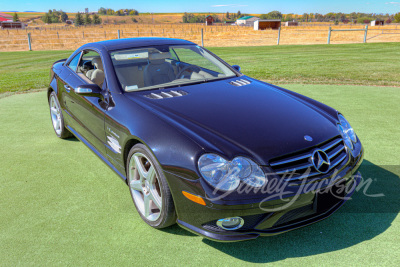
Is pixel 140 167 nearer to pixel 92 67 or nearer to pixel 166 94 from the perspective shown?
pixel 166 94

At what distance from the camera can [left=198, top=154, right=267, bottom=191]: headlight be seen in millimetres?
2286

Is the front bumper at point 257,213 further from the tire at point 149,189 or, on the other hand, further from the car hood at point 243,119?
the car hood at point 243,119

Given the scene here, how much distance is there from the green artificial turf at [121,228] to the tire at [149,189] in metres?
0.13

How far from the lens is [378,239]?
2570mm

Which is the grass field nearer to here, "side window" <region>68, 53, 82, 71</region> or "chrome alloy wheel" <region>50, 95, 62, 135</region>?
"chrome alloy wheel" <region>50, 95, 62, 135</region>

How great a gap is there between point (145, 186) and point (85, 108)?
4.73 ft

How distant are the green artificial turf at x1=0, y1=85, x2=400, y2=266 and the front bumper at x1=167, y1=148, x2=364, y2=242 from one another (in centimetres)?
22

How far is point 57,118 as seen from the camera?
5172 mm

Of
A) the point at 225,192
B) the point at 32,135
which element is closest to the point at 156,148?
the point at 225,192

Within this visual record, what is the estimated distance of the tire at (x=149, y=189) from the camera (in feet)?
8.37

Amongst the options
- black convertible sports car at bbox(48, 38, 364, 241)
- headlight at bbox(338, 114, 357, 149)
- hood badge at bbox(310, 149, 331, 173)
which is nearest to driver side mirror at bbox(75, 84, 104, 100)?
black convertible sports car at bbox(48, 38, 364, 241)

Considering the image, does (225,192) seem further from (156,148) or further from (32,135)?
(32,135)

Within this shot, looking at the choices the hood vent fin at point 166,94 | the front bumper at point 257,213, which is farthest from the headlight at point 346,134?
the hood vent fin at point 166,94

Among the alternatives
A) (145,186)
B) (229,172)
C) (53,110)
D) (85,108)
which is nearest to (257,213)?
(229,172)
